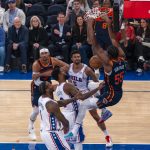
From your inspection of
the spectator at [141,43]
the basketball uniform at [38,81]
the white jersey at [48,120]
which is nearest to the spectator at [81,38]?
the spectator at [141,43]

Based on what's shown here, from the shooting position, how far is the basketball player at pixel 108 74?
1064 centimetres

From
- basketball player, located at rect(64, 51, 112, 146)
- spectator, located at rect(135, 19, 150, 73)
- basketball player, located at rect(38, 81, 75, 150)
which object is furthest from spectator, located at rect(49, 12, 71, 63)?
basketball player, located at rect(38, 81, 75, 150)

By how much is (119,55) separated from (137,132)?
7.77 feet

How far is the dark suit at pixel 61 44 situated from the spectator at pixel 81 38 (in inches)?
8.9

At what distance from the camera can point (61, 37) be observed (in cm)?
1756

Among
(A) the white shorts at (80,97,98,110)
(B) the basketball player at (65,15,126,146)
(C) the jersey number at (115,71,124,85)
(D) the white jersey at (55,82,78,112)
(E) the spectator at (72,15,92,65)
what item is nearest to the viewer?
(D) the white jersey at (55,82,78,112)

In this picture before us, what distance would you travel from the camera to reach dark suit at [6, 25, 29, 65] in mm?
17375

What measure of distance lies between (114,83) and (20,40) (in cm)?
710

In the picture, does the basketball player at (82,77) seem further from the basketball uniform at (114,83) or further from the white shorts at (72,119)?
the white shorts at (72,119)

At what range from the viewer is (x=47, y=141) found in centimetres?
969

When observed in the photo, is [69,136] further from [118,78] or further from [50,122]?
[118,78]

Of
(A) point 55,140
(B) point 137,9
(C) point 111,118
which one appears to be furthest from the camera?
(C) point 111,118

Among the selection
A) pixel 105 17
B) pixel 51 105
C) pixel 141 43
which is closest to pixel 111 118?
pixel 105 17

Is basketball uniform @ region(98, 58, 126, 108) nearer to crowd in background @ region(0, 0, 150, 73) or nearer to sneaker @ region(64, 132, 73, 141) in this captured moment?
sneaker @ region(64, 132, 73, 141)
